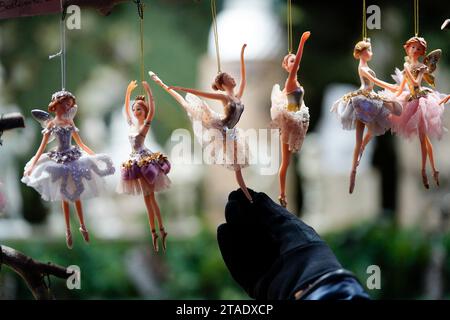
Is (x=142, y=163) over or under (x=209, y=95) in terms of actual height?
under

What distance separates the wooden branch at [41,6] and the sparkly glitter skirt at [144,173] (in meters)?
0.41

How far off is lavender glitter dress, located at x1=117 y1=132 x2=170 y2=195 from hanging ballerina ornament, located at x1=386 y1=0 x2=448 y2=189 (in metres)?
0.64

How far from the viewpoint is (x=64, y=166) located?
2121mm

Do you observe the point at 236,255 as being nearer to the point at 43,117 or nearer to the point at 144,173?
the point at 144,173

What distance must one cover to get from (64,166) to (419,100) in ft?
3.13

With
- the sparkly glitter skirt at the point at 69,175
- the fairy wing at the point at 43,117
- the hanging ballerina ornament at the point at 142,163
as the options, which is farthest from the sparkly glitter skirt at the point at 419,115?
the fairy wing at the point at 43,117

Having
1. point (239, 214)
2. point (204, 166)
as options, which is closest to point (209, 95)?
point (239, 214)

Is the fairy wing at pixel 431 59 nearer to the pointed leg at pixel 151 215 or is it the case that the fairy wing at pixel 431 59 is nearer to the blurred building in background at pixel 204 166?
the pointed leg at pixel 151 215

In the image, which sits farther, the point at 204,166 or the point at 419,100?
the point at 204,166

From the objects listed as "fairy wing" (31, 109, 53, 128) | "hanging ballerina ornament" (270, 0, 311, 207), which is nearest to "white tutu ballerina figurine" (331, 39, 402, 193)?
"hanging ballerina ornament" (270, 0, 311, 207)

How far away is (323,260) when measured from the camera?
188 centimetres

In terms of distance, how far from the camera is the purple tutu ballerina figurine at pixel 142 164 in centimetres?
215

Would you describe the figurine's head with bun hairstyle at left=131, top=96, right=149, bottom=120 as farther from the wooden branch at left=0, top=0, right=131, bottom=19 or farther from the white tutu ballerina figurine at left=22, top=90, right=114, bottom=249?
the wooden branch at left=0, top=0, right=131, bottom=19
